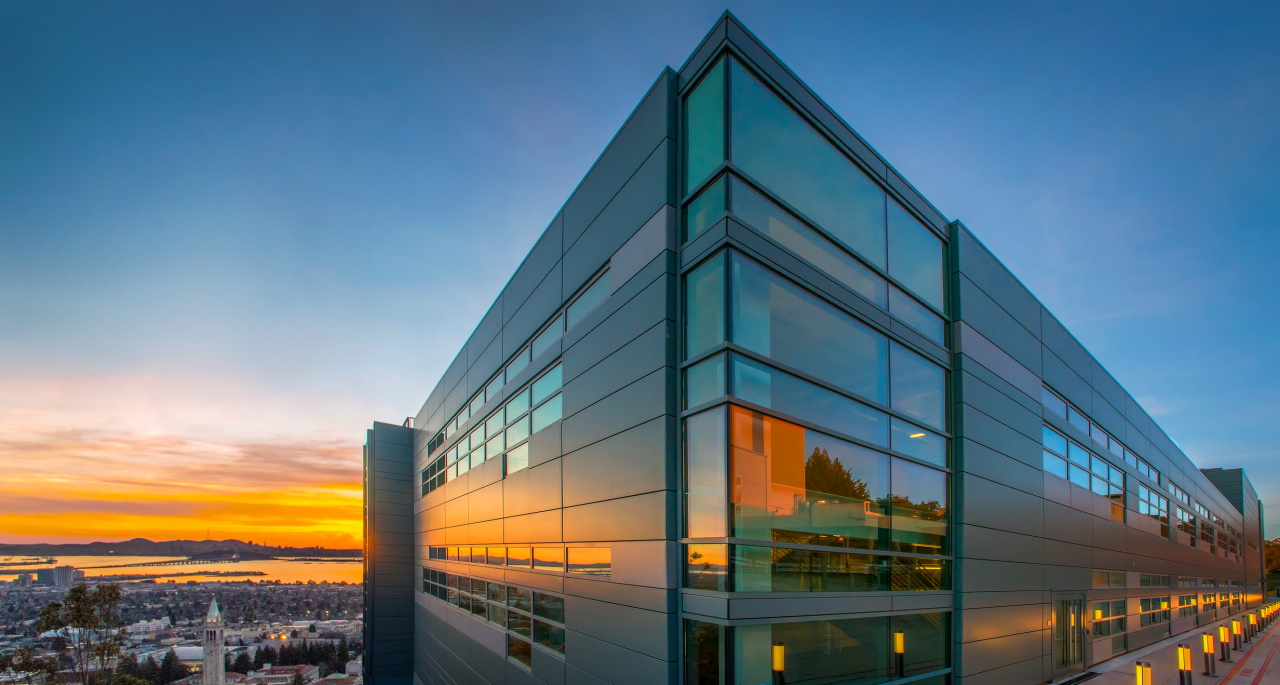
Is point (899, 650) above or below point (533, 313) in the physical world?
below

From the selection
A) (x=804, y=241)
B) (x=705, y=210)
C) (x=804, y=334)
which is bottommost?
(x=804, y=334)

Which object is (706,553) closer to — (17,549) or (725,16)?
(725,16)

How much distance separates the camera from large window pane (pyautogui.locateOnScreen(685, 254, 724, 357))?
28.4 ft

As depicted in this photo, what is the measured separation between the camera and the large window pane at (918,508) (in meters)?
11.3

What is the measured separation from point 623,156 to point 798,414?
5.54 m

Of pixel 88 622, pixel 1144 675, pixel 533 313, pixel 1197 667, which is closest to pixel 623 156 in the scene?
pixel 533 313

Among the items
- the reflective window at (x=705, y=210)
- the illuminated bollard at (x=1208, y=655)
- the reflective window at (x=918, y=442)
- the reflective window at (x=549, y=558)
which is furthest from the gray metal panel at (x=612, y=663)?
the illuminated bollard at (x=1208, y=655)

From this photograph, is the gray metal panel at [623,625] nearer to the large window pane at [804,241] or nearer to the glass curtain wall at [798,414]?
the glass curtain wall at [798,414]

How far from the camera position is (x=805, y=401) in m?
9.59

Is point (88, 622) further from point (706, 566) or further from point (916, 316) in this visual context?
point (916, 316)

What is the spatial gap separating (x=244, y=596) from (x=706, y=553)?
204m

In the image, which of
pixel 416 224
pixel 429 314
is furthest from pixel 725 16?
pixel 429 314

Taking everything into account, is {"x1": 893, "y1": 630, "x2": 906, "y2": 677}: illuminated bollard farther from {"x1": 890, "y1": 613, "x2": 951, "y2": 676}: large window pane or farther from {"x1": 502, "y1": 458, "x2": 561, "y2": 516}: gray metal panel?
{"x1": 502, "y1": 458, "x2": 561, "y2": 516}: gray metal panel

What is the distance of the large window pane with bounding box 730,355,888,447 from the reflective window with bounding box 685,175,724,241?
215 cm
